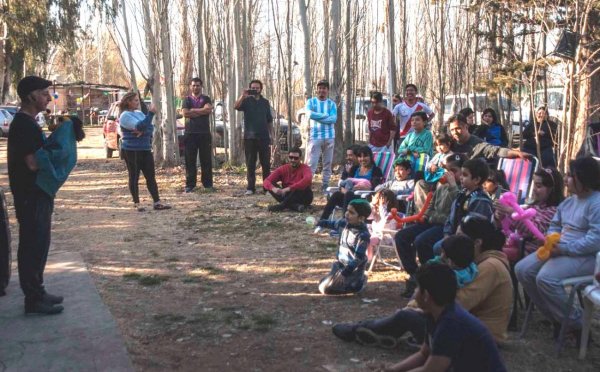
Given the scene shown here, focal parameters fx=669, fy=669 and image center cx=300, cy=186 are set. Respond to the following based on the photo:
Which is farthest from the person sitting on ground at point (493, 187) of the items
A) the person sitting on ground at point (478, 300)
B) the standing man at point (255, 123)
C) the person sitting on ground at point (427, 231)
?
the standing man at point (255, 123)

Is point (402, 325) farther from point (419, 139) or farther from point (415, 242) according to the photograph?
point (419, 139)

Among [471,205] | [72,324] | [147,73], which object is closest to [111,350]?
[72,324]

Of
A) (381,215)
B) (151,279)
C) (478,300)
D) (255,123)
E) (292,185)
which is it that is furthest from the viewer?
(255,123)

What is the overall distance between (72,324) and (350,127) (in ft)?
37.0

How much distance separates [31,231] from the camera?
4.72 meters

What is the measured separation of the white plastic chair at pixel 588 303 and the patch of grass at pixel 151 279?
347cm

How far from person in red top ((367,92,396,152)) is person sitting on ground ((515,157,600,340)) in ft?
20.6

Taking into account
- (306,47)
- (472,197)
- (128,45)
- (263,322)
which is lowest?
(263,322)

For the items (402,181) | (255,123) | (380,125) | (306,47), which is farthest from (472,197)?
(306,47)

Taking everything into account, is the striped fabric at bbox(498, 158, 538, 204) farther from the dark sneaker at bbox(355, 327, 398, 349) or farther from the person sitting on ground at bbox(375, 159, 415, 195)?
the dark sneaker at bbox(355, 327, 398, 349)

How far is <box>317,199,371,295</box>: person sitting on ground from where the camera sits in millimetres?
5344

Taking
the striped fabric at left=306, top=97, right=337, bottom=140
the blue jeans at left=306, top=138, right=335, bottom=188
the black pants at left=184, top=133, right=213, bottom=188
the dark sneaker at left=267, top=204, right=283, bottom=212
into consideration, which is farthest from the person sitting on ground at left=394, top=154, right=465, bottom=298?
the black pants at left=184, top=133, right=213, bottom=188

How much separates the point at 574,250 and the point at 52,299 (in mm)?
3701

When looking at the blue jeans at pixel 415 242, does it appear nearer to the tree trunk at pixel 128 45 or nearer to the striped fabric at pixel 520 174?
the striped fabric at pixel 520 174
